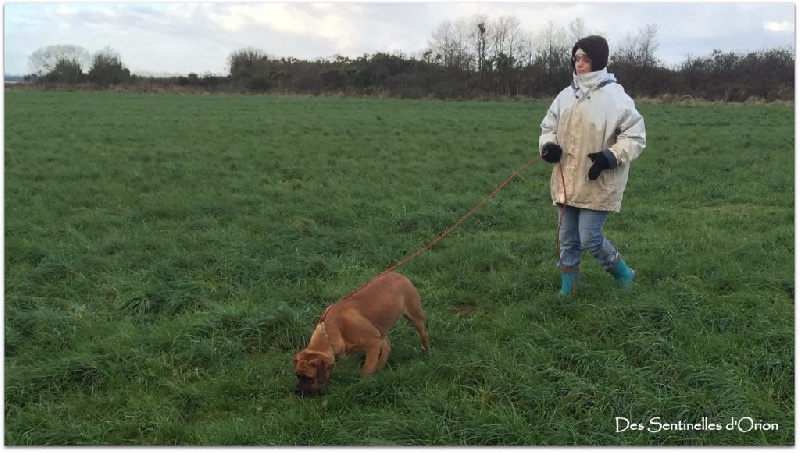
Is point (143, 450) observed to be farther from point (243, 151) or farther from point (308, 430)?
point (243, 151)

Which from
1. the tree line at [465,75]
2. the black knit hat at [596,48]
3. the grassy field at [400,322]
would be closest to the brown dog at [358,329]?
the grassy field at [400,322]

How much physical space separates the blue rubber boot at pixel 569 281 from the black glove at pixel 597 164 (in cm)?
87

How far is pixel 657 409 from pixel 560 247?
1867 mm

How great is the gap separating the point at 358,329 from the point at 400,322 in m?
0.90

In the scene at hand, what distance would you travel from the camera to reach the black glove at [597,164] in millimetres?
4289

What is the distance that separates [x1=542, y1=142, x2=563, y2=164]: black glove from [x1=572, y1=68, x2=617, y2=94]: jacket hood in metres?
0.45

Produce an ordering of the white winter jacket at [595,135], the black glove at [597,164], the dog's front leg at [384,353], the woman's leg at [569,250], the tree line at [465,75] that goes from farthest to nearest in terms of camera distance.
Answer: the tree line at [465,75]
the woman's leg at [569,250]
the white winter jacket at [595,135]
the black glove at [597,164]
the dog's front leg at [384,353]

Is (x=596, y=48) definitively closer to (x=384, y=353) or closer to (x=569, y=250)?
(x=569, y=250)

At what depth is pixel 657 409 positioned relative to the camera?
3271mm

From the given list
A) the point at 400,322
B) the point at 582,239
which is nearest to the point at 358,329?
the point at 400,322

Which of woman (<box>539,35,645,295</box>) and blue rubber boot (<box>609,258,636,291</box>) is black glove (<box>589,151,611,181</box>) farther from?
blue rubber boot (<box>609,258,636,291</box>)

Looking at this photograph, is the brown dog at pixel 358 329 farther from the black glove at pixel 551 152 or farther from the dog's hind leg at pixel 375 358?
the black glove at pixel 551 152

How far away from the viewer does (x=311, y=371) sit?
3.46 m

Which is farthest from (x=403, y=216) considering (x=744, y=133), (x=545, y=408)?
(x=744, y=133)
